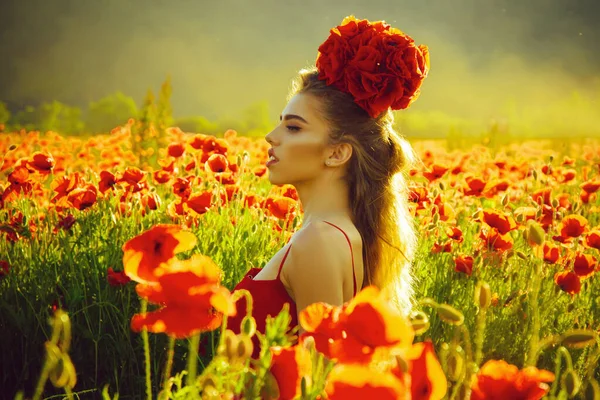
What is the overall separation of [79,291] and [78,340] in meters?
0.15

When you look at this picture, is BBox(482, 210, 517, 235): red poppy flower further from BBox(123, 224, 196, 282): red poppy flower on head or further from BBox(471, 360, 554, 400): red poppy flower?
BBox(123, 224, 196, 282): red poppy flower on head

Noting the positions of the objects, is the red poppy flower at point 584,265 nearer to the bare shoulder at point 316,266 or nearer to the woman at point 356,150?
the woman at point 356,150

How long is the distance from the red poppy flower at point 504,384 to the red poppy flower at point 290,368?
0.22 metres

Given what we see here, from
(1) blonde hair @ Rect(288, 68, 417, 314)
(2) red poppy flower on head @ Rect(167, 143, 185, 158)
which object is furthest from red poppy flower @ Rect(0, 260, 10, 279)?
(2) red poppy flower on head @ Rect(167, 143, 185, 158)

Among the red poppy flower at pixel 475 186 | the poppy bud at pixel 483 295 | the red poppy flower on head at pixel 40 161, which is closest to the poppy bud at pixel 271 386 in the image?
the poppy bud at pixel 483 295

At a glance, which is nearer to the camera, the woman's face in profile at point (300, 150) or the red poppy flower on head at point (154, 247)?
the red poppy flower on head at point (154, 247)

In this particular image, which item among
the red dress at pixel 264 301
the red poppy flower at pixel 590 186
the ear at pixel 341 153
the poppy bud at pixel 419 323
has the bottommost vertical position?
the red dress at pixel 264 301

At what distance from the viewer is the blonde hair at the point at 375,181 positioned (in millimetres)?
1880

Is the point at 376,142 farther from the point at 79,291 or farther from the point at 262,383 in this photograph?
the point at 262,383

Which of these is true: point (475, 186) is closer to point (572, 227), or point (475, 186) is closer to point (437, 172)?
point (437, 172)

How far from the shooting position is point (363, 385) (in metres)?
0.64

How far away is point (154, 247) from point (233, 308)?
16cm

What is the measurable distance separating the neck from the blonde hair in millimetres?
29

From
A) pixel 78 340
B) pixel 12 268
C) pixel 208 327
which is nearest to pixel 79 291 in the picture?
pixel 78 340
